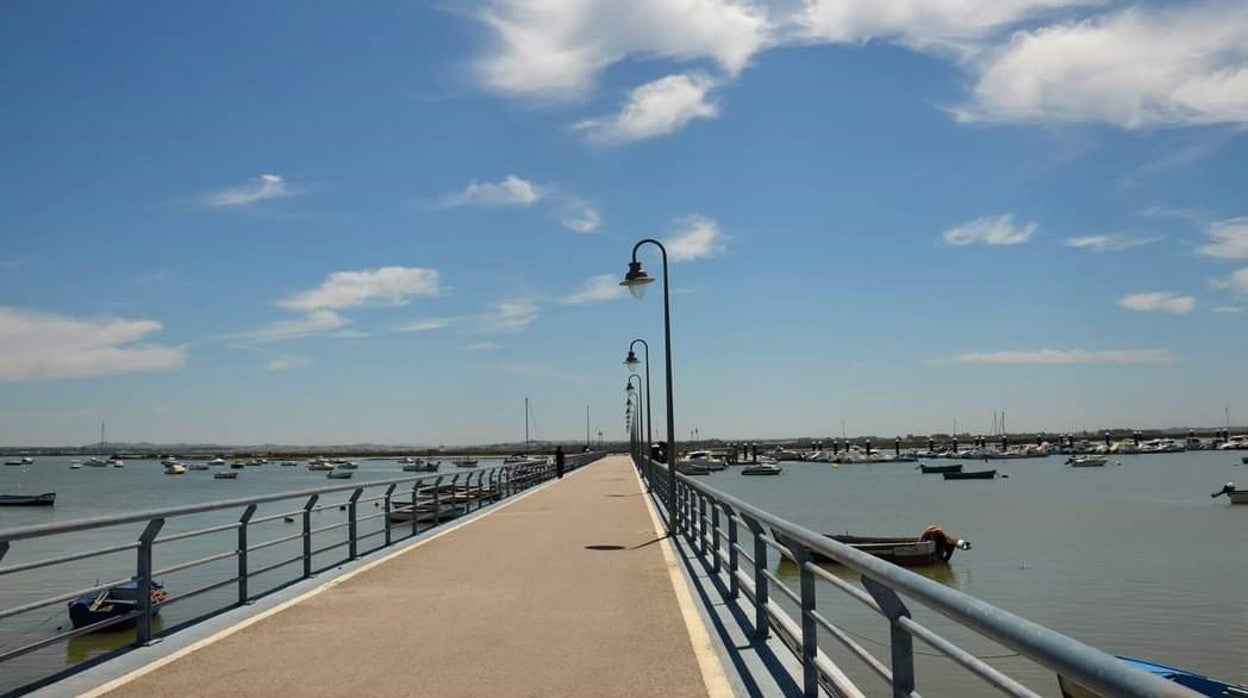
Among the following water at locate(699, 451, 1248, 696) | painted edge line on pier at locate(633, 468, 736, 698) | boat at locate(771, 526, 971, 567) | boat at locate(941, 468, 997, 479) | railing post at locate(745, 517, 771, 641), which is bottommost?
boat at locate(941, 468, 997, 479)

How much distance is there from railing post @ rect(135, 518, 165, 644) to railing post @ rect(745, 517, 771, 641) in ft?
15.4

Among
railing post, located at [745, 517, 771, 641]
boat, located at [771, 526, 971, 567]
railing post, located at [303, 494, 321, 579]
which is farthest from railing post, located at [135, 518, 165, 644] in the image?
→ boat, located at [771, 526, 971, 567]

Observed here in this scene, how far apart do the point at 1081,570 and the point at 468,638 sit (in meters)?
29.0

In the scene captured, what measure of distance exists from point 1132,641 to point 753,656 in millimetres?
16854

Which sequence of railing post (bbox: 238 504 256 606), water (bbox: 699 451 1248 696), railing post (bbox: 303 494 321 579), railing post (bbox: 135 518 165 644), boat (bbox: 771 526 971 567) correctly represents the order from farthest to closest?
1. boat (bbox: 771 526 971 567)
2. water (bbox: 699 451 1248 696)
3. railing post (bbox: 303 494 321 579)
4. railing post (bbox: 238 504 256 606)
5. railing post (bbox: 135 518 165 644)

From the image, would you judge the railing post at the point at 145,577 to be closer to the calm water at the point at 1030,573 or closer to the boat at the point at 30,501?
the calm water at the point at 1030,573

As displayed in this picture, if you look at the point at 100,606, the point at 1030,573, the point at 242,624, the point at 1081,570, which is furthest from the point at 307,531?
the point at 1081,570

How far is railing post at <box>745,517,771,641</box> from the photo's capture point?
823 centimetres

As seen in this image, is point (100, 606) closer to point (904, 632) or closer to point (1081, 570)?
point (904, 632)

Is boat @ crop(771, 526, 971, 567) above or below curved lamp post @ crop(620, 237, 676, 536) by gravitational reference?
below

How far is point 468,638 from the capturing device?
8.80m

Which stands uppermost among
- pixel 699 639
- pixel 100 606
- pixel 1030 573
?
pixel 699 639

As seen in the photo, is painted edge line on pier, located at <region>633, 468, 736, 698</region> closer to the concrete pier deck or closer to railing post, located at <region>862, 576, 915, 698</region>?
the concrete pier deck

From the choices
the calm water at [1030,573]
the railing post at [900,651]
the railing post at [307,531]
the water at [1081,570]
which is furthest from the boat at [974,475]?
the railing post at [900,651]
